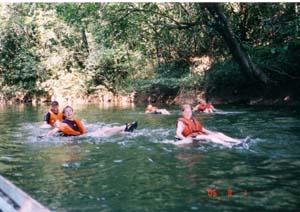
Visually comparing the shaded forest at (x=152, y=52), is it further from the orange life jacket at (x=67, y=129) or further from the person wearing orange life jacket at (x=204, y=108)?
the orange life jacket at (x=67, y=129)

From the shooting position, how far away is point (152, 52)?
3284 cm

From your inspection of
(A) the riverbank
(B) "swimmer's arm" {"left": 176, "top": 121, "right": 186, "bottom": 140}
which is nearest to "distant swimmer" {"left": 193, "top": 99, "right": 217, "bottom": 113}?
(A) the riverbank

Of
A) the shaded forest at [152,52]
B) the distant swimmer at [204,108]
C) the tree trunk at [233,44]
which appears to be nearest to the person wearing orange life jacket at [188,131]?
the tree trunk at [233,44]

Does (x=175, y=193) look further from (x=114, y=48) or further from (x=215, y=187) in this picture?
(x=114, y=48)

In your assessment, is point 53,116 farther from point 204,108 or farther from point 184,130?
point 204,108

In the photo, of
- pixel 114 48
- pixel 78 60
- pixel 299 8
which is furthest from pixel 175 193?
pixel 78 60

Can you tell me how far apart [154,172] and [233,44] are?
1242 cm

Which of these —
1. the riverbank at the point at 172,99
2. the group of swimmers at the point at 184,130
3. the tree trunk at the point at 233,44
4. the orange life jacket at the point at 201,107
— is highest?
the tree trunk at the point at 233,44

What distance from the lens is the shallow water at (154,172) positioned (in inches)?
235

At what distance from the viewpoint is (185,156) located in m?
9.37

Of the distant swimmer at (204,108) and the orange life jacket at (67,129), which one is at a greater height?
the distant swimmer at (204,108)

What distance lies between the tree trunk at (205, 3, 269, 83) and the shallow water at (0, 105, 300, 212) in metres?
6.21

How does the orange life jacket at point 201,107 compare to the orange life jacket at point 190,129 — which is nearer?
the orange life jacket at point 190,129

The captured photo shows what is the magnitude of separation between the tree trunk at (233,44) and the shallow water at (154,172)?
6212 mm
